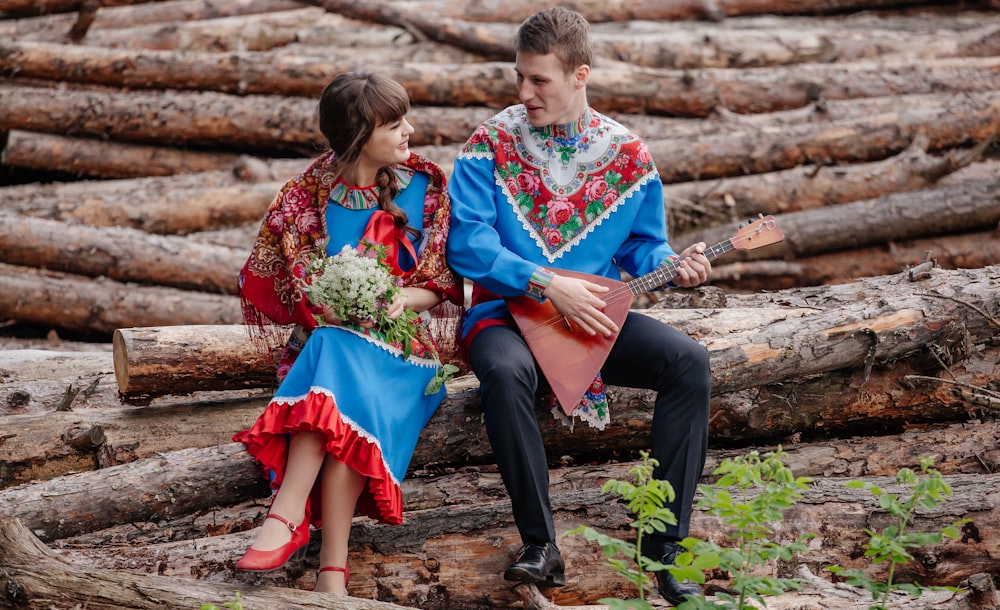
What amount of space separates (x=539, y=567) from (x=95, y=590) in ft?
4.57

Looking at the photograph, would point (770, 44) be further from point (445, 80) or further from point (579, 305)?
point (579, 305)

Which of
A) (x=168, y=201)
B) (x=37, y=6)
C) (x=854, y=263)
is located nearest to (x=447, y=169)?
(x=168, y=201)

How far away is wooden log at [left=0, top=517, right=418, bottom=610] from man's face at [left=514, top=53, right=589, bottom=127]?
6.33ft

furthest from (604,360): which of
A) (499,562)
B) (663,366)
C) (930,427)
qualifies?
(930,427)

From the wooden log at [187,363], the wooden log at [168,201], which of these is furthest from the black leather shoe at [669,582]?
the wooden log at [168,201]

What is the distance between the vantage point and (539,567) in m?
3.35

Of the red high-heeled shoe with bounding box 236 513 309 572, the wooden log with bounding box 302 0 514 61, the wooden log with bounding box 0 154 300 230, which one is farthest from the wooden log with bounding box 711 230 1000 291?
the red high-heeled shoe with bounding box 236 513 309 572

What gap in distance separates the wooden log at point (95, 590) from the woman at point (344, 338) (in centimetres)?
15

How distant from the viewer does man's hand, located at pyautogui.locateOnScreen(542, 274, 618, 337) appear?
12.0 feet

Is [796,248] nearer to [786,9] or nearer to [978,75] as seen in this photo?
[978,75]

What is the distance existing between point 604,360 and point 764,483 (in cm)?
97

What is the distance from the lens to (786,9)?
939 cm

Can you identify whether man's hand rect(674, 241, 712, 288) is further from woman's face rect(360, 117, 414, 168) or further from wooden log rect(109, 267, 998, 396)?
woman's face rect(360, 117, 414, 168)

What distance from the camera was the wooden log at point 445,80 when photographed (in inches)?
312
